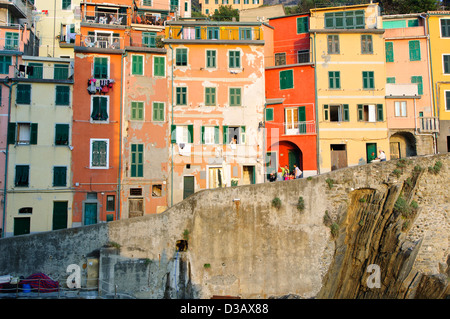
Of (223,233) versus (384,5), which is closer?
(223,233)

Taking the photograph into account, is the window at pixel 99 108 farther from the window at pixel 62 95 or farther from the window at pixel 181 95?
the window at pixel 181 95

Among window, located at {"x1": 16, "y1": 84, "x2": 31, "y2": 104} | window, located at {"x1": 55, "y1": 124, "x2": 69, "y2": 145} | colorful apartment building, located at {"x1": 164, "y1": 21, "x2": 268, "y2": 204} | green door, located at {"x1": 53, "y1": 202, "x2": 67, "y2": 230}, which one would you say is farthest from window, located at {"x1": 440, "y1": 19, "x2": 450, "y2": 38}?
window, located at {"x1": 16, "y1": 84, "x2": 31, "y2": 104}

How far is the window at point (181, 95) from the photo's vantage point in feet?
111

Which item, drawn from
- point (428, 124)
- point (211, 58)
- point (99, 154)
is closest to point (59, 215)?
point (99, 154)

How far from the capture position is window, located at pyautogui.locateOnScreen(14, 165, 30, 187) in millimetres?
31188

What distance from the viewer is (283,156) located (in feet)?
118

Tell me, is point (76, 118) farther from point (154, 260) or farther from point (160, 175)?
point (154, 260)

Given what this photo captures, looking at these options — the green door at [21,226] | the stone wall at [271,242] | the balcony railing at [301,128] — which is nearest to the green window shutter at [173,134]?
the stone wall at [271,242]

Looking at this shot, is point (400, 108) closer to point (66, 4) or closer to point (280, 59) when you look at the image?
point (280, 59)

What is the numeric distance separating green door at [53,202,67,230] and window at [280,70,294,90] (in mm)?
19927

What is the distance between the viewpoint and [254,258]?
27094 mm

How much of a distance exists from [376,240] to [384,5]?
3443cm

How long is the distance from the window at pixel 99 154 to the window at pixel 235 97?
10357 mm
